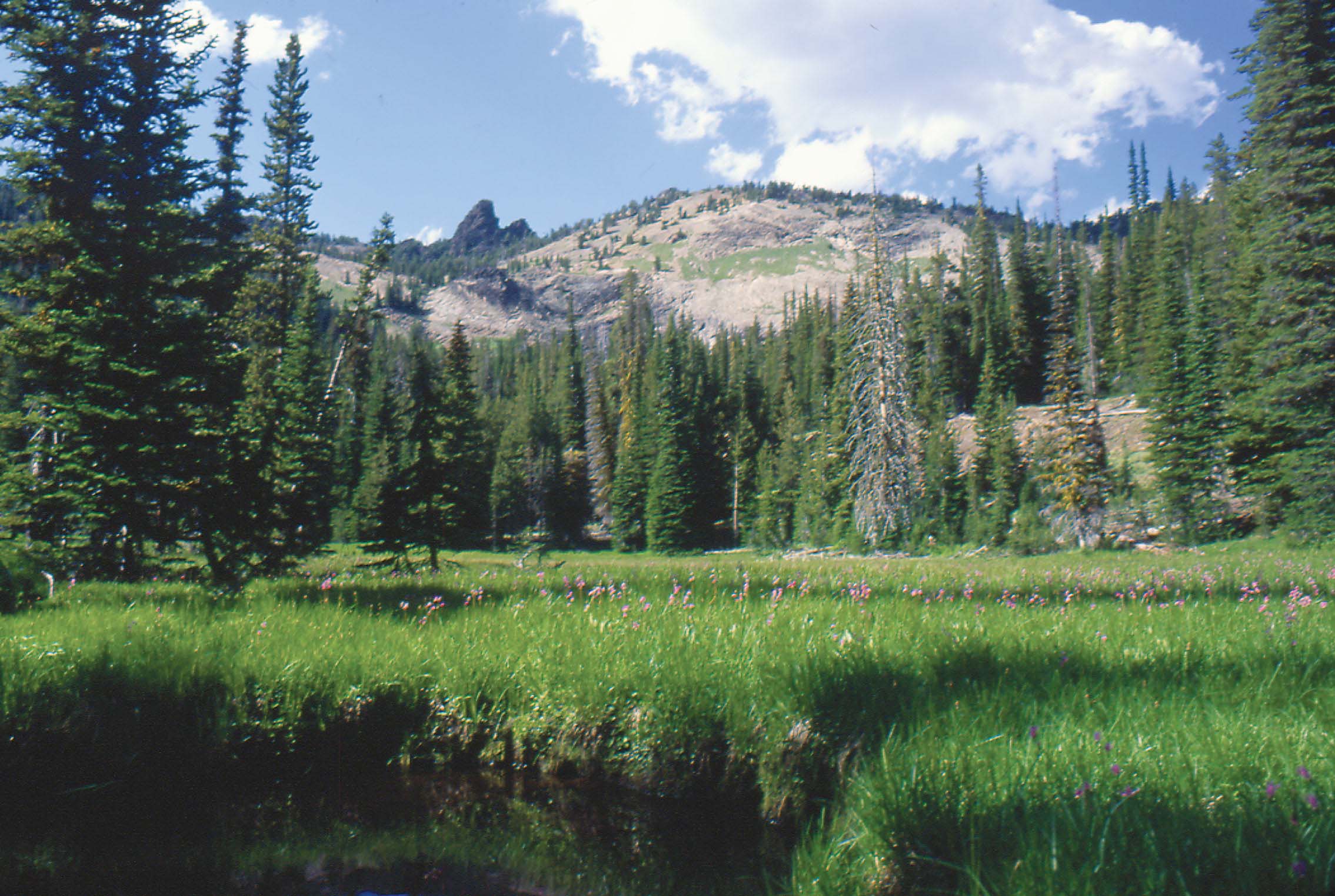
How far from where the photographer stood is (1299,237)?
28.0 metres

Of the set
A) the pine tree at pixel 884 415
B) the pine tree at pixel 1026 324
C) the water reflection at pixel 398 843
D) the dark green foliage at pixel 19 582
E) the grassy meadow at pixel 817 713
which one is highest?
the pine tree at pixel 1026 324

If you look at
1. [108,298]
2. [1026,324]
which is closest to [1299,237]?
[108,298]

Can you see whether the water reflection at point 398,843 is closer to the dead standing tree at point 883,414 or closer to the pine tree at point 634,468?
the dead standing tree at point 883,414

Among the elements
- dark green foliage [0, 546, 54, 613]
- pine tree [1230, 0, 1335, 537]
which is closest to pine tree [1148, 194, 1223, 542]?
pine tree [1230, 0, 1335, 537]

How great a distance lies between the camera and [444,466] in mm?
28719

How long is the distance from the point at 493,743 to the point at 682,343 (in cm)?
11479

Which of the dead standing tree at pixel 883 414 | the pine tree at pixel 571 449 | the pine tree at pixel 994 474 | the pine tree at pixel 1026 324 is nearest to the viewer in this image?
the dead standing tree at pixel 883 414

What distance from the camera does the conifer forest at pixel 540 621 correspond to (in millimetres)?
3092

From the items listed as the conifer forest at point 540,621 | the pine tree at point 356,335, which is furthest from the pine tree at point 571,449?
the conifer forest at point 540,621

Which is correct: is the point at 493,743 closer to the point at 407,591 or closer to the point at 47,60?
the point at 407,591

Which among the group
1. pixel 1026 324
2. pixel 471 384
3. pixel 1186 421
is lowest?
pixel 1186 421

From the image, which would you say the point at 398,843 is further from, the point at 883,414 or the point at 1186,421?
the point at 1186,421

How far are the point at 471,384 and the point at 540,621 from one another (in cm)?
3134

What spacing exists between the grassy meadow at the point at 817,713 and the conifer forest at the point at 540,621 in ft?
0.08
